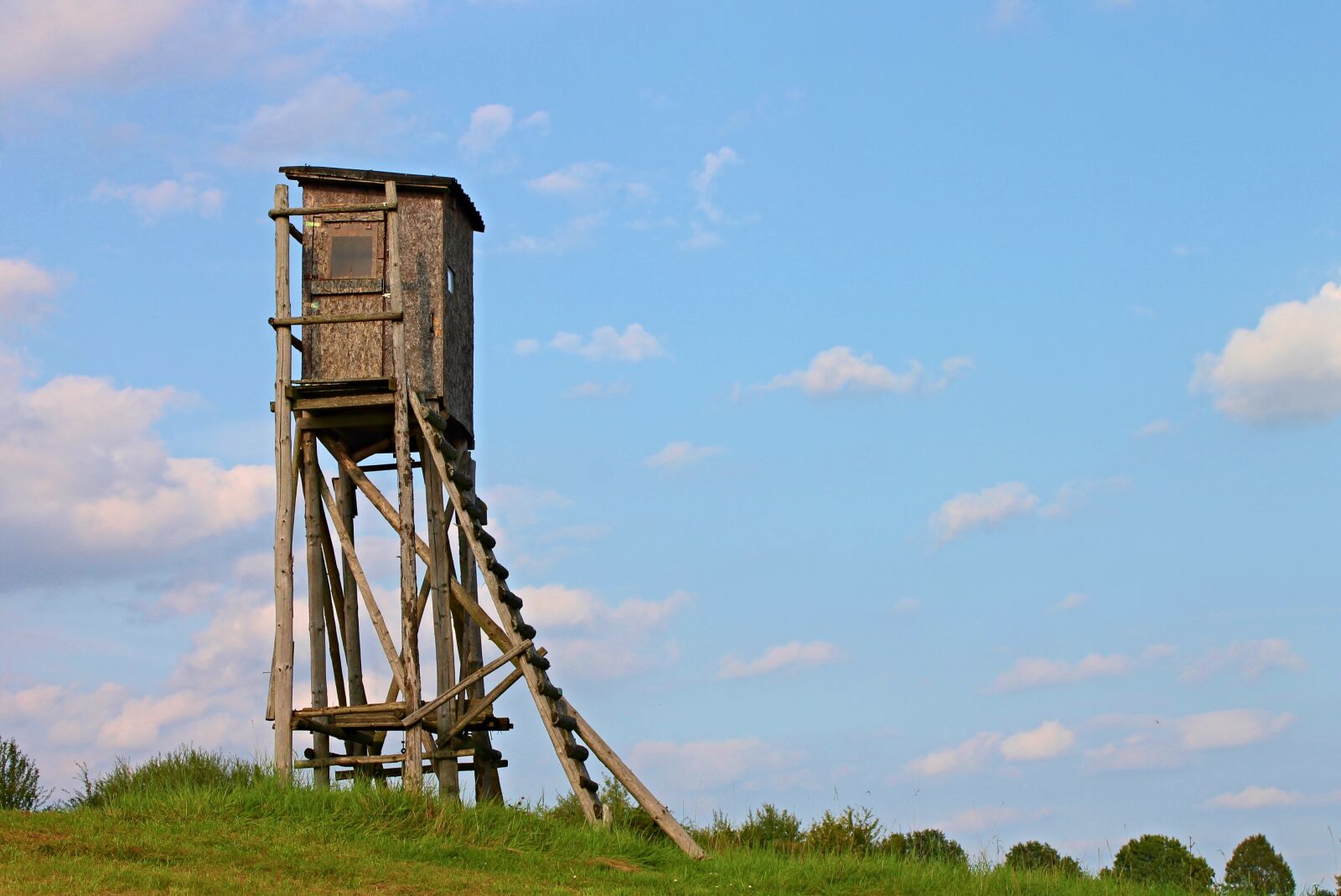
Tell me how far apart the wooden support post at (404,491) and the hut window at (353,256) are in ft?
0.93

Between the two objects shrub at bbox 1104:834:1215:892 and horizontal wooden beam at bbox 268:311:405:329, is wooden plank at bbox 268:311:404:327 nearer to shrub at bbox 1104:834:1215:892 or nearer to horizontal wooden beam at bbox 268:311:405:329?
horizontal wooden beam at bbox 268:311:405:329

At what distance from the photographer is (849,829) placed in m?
18.7

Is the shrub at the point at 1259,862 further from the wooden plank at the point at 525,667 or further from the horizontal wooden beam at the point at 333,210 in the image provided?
the horizontal wooden beam at the point at 333,210

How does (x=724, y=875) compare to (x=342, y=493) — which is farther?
(x=342, y=493)

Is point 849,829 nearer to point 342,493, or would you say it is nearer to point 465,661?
point 465,661

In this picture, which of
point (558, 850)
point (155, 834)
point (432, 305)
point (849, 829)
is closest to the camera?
point (155, 834)

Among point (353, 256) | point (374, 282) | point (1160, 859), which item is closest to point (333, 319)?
point (374, 282)

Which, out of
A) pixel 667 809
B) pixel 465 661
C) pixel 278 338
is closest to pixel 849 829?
pixel 667 809

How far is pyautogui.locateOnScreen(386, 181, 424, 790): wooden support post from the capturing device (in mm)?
18750

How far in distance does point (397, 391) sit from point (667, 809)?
6095mm

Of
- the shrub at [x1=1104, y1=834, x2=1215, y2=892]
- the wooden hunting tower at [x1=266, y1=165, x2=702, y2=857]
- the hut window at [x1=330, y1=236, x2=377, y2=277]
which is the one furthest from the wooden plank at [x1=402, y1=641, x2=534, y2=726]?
the shrub at [x1=1104, y1=834, x2=1215, y2=892]

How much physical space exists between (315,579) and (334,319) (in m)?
3.35

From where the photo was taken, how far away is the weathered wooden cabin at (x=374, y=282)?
1986cm

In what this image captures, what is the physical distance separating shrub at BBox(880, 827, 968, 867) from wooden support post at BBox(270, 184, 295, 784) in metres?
7.28
